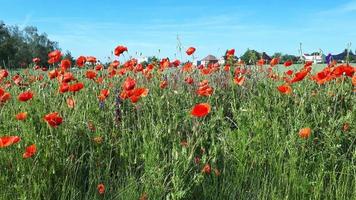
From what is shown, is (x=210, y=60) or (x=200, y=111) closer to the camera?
(x=200, y=111)

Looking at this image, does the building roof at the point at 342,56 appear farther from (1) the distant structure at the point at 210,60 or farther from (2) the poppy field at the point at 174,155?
Result: (1) the distant structure at the point at 210,60

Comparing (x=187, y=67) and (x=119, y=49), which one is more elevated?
(x=119, y=49)

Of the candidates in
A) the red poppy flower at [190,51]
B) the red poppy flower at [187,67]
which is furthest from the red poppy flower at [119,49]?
the red poppy flower at [187,67]

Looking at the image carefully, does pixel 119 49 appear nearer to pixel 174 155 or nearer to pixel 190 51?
pixel 190 51

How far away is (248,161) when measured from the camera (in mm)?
3129

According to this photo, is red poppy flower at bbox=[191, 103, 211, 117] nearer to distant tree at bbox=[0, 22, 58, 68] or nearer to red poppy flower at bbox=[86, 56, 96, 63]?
red poppy flower at bbox=[86, 56, 96, 63]

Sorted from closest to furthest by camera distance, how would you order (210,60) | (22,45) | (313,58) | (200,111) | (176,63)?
(200,111) → (313,58) → (176,63) → (210,60) → (22,45)

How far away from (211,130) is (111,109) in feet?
2.94

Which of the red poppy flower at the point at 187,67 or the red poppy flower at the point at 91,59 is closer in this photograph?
the red poppy flower at the point at 91,59

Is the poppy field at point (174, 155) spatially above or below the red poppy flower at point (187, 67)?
below

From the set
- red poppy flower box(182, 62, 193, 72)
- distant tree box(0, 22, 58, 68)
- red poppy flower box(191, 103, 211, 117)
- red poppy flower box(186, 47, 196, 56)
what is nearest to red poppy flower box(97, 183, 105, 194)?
red poppy flower box(191, 103, 211, 117)

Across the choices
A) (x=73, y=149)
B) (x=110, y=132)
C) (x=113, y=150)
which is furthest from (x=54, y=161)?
(x=110, y=132)

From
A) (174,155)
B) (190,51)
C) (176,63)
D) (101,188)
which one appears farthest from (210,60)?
(101,188)

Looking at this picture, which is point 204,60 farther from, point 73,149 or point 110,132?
point 73,149
